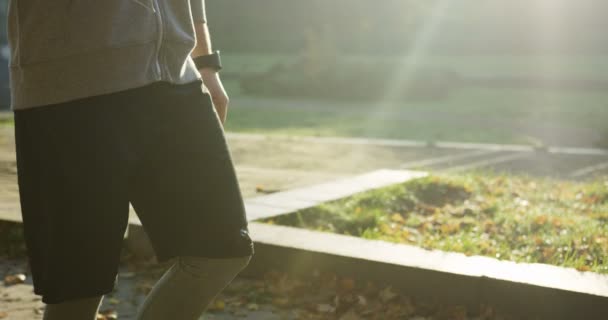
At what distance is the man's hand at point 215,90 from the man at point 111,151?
0.64 feet

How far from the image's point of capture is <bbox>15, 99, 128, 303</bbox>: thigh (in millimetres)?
1769

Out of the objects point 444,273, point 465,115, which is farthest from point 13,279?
point 465,115

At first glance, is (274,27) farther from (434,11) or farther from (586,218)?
(586,218)

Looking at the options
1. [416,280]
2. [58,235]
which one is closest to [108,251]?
[58,235]

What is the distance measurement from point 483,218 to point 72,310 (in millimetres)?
3890

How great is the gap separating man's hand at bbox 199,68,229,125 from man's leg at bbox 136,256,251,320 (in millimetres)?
419

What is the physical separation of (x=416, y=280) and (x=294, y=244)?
0.72 meters

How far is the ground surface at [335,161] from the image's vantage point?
6839 millimetres

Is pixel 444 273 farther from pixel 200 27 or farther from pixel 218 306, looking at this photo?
pixel 200 27

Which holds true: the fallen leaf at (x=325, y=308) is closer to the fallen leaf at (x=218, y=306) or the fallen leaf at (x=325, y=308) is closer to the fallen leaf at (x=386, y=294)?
the fallen leaf at (x=386, y=294)

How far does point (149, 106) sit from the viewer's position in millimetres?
1837

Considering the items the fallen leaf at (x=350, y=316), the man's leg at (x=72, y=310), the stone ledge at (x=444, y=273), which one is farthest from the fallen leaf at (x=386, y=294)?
the man's leg at (x=72, y=310)

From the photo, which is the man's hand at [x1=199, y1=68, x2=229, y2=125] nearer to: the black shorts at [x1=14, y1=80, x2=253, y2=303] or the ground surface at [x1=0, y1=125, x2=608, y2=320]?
the black shorts at [x1=14, y1=80, x2=253, y2=303]

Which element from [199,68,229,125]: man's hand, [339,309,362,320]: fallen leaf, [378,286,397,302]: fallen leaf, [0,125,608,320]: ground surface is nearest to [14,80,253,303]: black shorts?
[199,68,229,125]: man's hand
